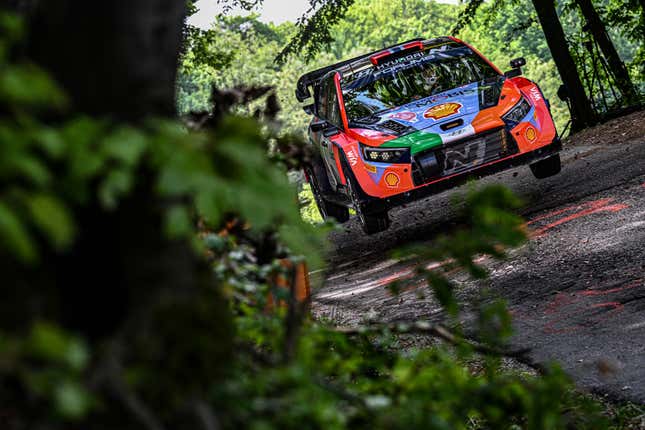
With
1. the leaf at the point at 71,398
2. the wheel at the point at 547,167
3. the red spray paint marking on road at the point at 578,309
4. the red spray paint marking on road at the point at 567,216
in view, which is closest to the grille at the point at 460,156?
the red spray paint marking on road at the point at 567,216

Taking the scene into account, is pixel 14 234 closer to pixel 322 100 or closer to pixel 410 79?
pixel 410 79

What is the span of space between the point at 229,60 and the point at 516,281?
15992 mm

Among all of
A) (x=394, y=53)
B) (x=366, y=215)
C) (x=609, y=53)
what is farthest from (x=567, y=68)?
(x=366, y=215)

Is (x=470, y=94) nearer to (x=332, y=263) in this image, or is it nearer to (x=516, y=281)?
(x=332, y=263)

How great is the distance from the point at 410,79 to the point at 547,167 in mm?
2253

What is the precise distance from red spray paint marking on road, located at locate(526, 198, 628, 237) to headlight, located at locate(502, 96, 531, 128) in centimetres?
115

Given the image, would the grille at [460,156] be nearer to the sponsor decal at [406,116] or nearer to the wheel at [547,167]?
the sponsor decal at [406,116]

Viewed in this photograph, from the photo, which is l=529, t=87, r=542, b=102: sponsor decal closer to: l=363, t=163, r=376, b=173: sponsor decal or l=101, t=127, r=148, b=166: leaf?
l=363, t=163, r=376, b=173: sponsor decal

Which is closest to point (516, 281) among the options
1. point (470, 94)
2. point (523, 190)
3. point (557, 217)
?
point (557, 217)

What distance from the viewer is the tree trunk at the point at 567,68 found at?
20.7 m

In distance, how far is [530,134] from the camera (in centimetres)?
1102

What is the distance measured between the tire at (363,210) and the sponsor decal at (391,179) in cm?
39

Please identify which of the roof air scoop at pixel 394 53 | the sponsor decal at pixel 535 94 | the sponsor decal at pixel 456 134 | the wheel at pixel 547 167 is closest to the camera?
the sponsor decal at pixel 456 134

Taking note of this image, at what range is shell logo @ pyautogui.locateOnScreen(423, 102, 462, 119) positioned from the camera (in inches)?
426
